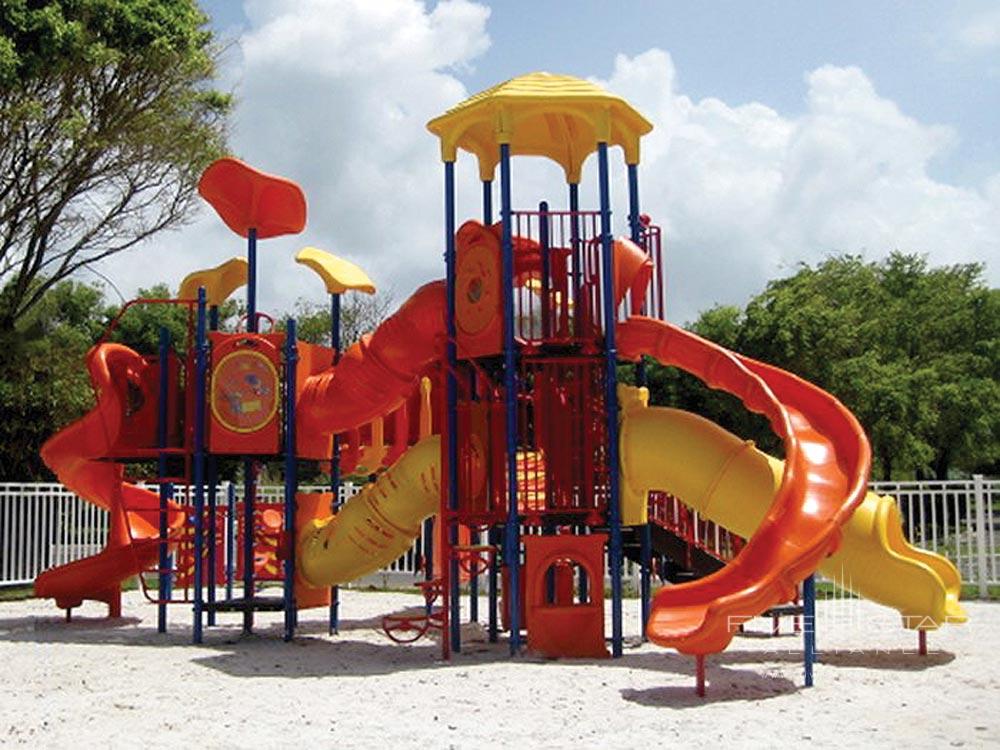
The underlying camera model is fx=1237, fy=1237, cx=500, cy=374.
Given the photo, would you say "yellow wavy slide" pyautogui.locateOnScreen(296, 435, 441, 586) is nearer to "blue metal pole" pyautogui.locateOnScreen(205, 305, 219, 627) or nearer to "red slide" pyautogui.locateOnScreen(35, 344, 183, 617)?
"blue metal pole" pyautogui.locateOnScreen(205, 305, 219, 627)

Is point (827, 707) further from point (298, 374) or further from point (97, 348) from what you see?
point (97, 348)

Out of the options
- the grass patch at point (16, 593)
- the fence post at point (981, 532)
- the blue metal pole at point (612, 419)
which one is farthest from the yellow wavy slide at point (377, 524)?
the fence post at point (981, 532)

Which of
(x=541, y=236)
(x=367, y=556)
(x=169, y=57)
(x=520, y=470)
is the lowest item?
(x=367, y=556)

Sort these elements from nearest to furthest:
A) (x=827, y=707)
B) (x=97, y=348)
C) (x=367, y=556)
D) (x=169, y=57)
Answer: (x=827, y=707), (x=367, y=556), (x=97, y=348), (x=169, y=57)

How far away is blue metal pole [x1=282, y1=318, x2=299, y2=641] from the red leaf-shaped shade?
1435mm

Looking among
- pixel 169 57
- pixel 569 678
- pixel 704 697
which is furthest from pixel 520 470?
pixel 169 57

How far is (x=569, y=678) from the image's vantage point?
30.0 ft

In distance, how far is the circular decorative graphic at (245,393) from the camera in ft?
41.3

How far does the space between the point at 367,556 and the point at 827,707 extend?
5579 millimetres

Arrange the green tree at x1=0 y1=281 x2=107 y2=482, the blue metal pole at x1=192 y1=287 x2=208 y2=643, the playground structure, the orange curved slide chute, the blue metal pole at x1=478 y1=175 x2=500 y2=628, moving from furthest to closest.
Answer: the green tree at x1=0 y1=281 x2=107 y2=482, the blue metal pole at x1=192 y1=287 x2=208 y2=643, the orange curved slide chute, the blue metal pole at x1=478 y1=175 x2=500 y2=628, the playground structure

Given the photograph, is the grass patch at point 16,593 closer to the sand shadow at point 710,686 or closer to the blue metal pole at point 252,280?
the blue metal pole at point 252,280

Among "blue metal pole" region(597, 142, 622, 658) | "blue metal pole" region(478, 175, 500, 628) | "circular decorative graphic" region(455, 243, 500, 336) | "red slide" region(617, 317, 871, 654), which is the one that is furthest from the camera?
"blue metal pole" region(478, 175, 500, 628)

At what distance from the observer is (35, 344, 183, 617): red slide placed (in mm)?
13352

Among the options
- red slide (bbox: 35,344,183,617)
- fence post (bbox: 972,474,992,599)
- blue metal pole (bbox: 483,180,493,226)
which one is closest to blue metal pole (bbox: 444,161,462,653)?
blue metal pole (bbox: 483,180,493,226)
